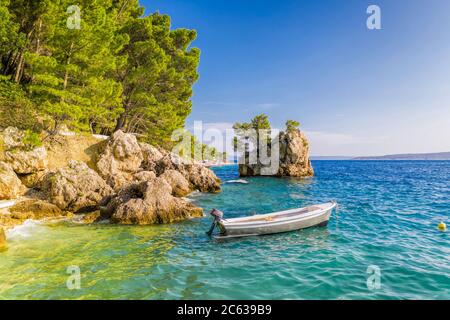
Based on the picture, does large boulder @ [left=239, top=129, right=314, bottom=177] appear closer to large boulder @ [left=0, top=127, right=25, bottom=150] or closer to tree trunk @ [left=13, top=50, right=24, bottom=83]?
tree trunk @ [left=13, top=50, right=24, bottom=83]

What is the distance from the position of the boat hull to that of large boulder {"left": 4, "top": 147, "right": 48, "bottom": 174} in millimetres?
16019

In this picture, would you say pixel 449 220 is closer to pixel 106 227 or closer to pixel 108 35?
pixel 106 227

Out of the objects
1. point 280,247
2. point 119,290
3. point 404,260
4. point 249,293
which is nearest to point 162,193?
point 280,247

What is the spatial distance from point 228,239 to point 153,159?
2011 cm

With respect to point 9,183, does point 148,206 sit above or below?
below

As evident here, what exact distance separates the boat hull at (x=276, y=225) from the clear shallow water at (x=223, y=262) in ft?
1.55

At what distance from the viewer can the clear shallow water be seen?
8.66 metres

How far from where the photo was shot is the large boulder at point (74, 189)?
62.4 ft

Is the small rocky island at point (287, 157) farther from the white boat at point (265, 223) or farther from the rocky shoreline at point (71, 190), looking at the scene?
the white boat at point (265, 223)

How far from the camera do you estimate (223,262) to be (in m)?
11.1

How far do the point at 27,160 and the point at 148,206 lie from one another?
10.8 meters
